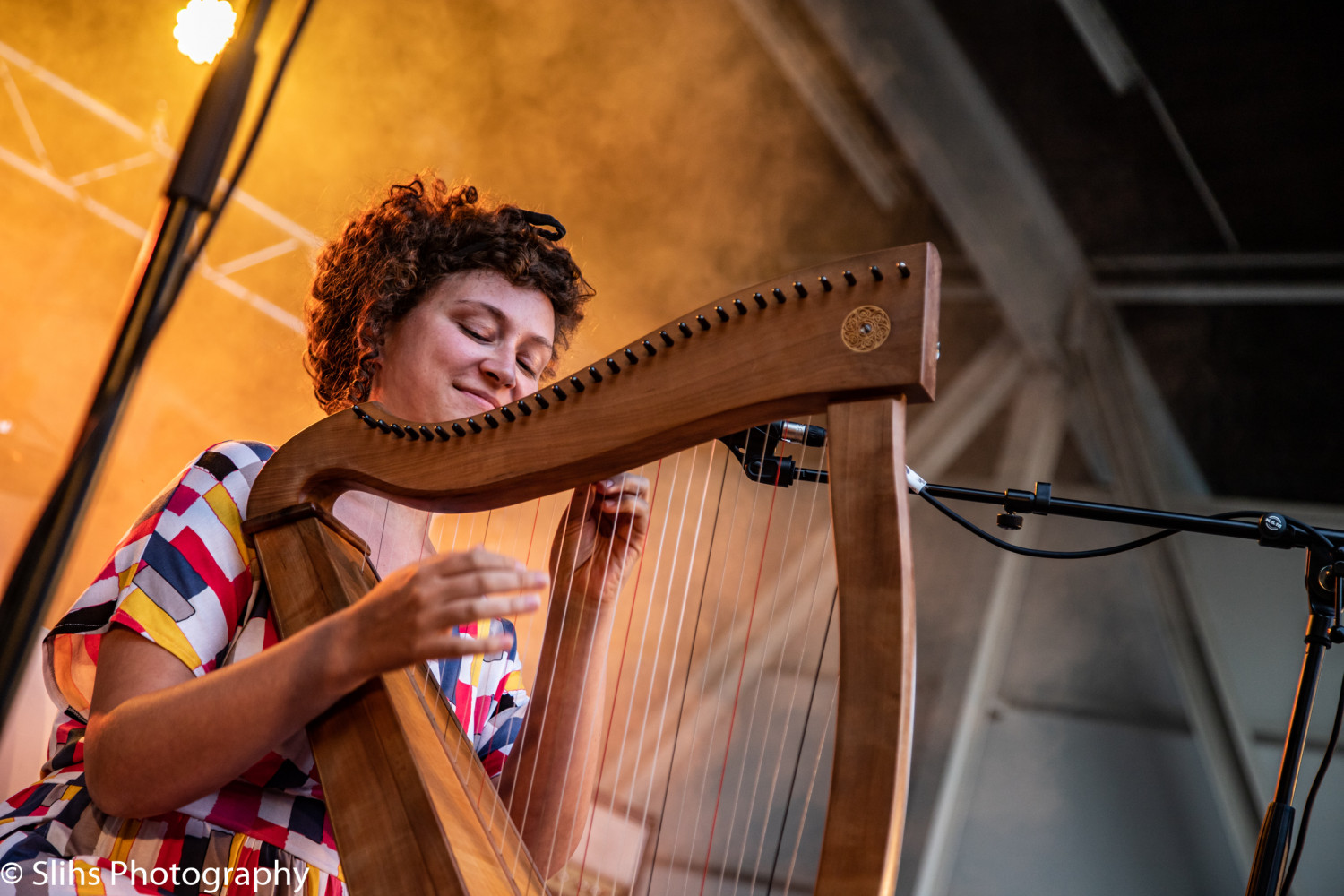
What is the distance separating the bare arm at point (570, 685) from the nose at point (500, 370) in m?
0.21

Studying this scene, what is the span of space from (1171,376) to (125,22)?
13.3ft

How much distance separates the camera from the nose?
1.32 metres

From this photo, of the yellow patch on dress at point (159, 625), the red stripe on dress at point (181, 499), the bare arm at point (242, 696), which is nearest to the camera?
the bare arm at point (242, 696)

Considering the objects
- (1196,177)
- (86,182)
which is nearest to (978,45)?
(1196,177)

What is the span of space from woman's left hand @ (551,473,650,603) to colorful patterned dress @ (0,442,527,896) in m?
0.34

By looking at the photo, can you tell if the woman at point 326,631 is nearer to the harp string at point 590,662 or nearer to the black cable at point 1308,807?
the harp string at point 590,662

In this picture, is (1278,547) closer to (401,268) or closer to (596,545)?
(596,545)

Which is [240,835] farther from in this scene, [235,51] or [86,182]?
[86,182]

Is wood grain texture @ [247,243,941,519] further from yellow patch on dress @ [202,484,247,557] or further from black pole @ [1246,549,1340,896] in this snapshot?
black pole @ [1246,549,1340,896]

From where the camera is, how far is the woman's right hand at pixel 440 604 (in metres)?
0.71

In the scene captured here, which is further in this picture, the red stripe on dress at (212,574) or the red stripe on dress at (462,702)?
the red stripe on dress at (462,702)

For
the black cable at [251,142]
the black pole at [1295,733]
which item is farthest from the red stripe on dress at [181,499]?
the black pole at [1295,733]

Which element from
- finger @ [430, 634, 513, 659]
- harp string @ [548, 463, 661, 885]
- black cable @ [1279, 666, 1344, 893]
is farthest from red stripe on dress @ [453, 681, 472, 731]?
black cable @ [1279, 666, 1344, 893]

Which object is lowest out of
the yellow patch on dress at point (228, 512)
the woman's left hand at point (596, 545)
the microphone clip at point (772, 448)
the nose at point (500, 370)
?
the yellow patch on dress at point (228, 512)
